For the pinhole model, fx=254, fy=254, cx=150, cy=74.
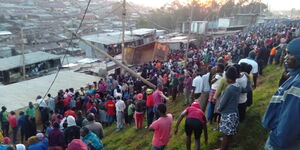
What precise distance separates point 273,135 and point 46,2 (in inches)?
6327

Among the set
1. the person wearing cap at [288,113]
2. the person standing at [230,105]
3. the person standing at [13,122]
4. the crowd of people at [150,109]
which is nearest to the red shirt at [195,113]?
the crowd of people at [150,109]

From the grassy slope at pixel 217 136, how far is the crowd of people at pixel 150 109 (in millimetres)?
Result: 295

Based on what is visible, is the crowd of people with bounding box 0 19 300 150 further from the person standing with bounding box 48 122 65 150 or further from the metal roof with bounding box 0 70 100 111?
the metal roof with bounding box 0 70 100 111

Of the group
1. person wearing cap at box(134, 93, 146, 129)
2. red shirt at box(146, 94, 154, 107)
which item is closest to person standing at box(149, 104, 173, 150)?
red shirt at box(146, 94, 154, 107)

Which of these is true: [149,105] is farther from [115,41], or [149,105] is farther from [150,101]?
[115,41]

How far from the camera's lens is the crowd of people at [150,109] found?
5.21 m

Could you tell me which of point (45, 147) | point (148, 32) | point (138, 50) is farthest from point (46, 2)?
point (45, 147)

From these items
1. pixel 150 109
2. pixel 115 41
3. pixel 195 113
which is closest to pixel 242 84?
pixel 195 113

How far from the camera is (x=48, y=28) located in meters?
81.0

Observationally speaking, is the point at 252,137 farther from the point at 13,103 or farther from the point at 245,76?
A: the point at 13,103

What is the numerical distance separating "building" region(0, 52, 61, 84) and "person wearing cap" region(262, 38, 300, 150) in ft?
84.1

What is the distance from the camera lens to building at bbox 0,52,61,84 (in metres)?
24.5

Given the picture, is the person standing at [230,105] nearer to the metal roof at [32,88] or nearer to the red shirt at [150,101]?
the red shirt at [150,101]

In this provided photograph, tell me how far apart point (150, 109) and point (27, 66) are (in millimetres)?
21053
